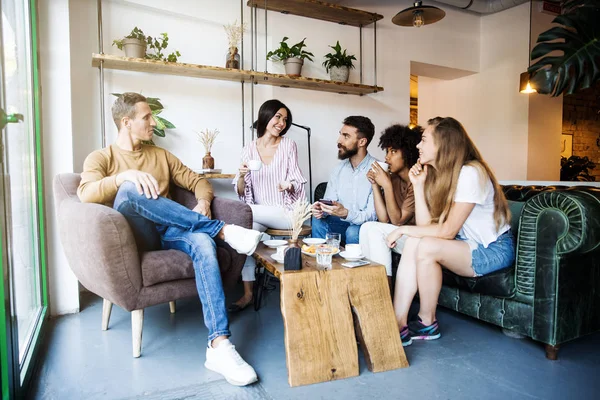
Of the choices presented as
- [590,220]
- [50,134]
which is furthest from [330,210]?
[50,134]

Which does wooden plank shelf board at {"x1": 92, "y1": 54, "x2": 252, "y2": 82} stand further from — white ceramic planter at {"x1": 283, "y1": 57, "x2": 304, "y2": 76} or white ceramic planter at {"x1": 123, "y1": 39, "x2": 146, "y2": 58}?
white ceramic planter at {"x1": 283, "y1": 57, "x2": 304, "y2": 76}

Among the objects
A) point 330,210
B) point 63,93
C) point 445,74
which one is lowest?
point 330,210

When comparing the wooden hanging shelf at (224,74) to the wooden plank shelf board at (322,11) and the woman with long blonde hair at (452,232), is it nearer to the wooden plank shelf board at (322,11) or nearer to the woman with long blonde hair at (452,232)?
the wooden plank shelf board at (322,11)

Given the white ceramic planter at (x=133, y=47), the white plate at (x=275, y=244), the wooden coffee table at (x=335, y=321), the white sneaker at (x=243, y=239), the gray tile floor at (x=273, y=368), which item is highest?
the white ceramic planter at (x=133, y=47)

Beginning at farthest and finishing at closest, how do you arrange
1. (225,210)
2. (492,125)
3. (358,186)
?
(492,125) < (358,186) < (225,210)

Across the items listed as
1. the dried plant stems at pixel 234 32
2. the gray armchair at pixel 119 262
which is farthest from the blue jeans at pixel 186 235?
the dried plant stems at pixel 234 32

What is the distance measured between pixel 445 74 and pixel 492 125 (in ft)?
2.65

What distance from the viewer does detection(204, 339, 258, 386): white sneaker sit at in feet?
5.51

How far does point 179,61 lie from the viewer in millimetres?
3320

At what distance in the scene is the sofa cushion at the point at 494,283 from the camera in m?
2.03

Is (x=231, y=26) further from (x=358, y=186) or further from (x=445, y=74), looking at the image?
(x=445, y=74)

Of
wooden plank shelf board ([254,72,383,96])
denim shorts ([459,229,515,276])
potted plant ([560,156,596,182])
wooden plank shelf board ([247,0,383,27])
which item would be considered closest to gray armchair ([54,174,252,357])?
denim shorts ([459,229,515,276])

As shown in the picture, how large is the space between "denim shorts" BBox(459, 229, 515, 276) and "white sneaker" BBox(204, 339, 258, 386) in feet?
3.84

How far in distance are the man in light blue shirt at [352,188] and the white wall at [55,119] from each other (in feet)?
5.12
